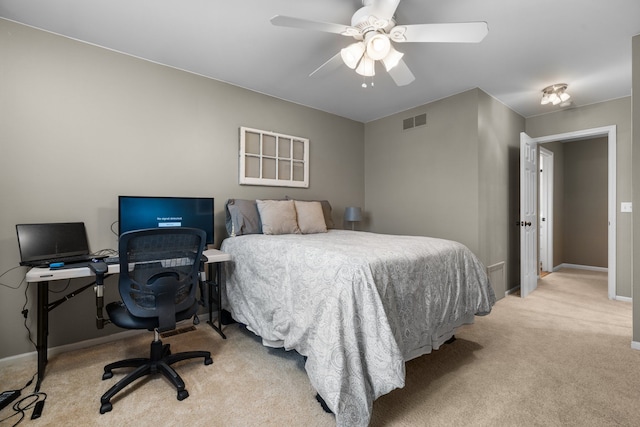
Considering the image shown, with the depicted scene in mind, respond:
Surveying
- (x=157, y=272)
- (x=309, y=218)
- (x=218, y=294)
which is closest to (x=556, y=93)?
(x=309, y=218)

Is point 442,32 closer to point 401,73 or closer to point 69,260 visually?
point 401,73

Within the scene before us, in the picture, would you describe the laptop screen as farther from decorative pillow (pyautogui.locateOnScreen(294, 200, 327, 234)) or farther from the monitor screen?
decorative pillow (pyautogui.locateOnScreen(294, 200, 327, 234))

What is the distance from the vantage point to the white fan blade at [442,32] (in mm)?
1688

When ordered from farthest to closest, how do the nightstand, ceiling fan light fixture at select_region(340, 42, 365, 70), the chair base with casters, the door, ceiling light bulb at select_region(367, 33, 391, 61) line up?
the door < the nightstand < ceiling fan light fixture at select_region(340, 42, 365, 70) < ceiling light bulb at select_region(367, 33, 391, 61) < the chair base with casters

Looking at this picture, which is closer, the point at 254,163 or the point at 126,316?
the point at 126,316

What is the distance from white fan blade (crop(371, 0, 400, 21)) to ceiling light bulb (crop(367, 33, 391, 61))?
112 mm

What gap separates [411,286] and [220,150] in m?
2.48

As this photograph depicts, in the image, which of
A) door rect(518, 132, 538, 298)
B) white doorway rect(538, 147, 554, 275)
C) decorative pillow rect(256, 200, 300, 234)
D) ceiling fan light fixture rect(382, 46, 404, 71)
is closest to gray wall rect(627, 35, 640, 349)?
door rect(518, 132, 538, 298)

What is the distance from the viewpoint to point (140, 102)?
2705mm

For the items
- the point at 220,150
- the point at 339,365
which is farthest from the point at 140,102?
the point at 339,365

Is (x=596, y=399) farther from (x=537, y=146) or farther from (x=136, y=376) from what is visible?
(x=537, y=146)

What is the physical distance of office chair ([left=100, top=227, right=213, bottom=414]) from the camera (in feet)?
5.65

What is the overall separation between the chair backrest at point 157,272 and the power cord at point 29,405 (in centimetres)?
71

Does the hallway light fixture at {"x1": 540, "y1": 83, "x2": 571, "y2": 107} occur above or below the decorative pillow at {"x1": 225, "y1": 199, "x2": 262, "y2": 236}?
above
